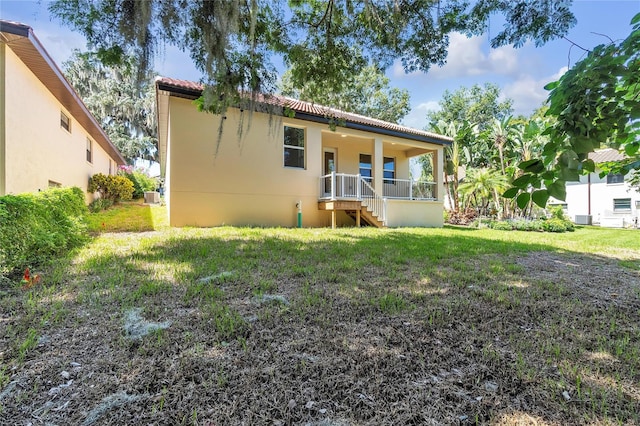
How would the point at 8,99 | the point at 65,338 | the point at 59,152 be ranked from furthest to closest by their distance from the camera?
the point at 59,152 → the point at 8,99 → the point at 65,338

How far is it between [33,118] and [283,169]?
6.38 metres

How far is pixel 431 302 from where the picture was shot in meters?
3.32

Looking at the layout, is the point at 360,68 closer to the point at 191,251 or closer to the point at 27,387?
the point at 191,251

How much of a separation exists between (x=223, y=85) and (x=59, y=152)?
780cm

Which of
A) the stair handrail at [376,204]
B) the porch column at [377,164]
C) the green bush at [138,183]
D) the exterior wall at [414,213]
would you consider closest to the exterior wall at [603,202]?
the exterior wall at [414,213]

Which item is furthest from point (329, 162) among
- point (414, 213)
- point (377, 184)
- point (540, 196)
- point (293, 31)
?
point (540, 196)

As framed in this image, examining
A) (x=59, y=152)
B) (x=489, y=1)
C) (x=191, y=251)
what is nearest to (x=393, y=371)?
(x=191, y=251)

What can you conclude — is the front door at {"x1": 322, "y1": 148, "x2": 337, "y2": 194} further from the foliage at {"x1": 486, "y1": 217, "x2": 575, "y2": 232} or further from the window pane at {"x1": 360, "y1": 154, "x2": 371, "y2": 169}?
the foliage at {"x1": 486, "y1": 217, "x2": 575, "y2": 232}

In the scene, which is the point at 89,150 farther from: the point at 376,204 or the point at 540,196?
the point at 540,196

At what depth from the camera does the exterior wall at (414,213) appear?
12.2m

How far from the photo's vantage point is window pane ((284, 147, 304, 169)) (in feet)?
36.3

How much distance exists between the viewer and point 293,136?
11180mm

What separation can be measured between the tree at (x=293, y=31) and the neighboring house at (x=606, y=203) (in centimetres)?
2166

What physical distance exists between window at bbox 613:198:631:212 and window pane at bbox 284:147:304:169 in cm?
2454
